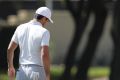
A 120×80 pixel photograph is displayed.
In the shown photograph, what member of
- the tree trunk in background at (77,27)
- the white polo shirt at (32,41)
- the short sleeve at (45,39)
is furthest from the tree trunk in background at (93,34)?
the short sleeve at (45,39)

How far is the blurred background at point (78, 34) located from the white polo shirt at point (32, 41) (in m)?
8.03

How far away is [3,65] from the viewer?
2523 centimetres

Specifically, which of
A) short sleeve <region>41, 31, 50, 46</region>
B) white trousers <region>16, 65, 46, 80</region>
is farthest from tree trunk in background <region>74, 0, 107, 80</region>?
short sleeve <region>41, 31, 50, 46</region>

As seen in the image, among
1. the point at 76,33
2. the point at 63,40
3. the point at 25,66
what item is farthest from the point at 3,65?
the point at 63,40

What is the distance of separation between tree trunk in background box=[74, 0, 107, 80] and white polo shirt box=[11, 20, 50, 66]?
41.1 feet

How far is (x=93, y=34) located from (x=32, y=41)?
1349 centimetres

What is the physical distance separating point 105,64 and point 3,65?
59.8 ft

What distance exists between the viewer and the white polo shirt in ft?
29.2

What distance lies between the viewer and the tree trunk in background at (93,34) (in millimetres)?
21875

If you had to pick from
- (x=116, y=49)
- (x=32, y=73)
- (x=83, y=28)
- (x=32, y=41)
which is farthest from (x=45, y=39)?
(x=83, y=28)

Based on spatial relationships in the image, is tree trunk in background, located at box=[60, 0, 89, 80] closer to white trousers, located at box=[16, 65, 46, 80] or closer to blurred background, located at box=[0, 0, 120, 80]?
blurred background, located at box=[0, 0, 120, 80]

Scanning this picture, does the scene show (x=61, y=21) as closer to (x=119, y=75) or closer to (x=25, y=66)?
(x=119, y=75)

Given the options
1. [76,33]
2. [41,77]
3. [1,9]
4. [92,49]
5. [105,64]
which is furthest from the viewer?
[105,64]

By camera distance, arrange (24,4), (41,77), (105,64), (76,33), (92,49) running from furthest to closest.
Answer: (105,64), (24,4), (76,33), (92,49), (41,77)
